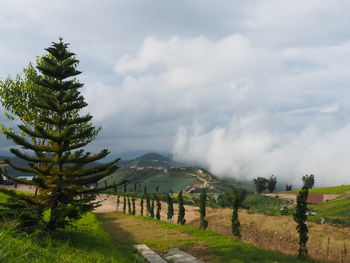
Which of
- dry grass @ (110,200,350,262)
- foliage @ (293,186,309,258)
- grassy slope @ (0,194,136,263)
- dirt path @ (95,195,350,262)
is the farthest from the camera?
dirt path @ (95,195,350,262)

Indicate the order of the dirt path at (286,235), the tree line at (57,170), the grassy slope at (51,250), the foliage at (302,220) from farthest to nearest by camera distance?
the dirt path at (286,235) → the foliage at (302,220) → the tree line at (57,170) → the grassy slope at (51,250)

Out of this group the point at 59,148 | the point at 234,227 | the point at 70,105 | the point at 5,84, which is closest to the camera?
the point at 59,148

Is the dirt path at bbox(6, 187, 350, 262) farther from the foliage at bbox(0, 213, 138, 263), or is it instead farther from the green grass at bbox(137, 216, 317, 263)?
the green grass at bbox(137, 216, 317, 263)

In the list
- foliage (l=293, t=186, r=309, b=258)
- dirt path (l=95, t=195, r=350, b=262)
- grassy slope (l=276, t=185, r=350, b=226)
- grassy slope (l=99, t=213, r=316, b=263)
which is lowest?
grassy slope (l=276, t=185, r=350, b=226)

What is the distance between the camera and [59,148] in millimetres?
13188

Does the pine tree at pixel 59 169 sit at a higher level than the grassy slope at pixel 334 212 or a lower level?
higher

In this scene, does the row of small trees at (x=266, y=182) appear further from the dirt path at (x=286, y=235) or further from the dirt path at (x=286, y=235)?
the dirt path at (x=286, y=235)

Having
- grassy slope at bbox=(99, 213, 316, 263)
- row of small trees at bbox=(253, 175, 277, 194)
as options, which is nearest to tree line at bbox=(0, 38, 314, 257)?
grassy slope at bbox=(99, 213, 316, 263)

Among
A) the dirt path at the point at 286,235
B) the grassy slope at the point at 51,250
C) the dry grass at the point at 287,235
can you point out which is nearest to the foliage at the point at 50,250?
the grassy slope at the point at 51,250

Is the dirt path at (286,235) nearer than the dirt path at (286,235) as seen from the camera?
Yes

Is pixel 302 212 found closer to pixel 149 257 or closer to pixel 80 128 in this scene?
pixel 149 257

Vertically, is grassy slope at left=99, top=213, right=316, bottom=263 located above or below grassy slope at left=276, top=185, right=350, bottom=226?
above

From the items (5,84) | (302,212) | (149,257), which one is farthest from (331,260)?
(5,84)

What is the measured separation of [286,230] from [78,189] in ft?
84.3
